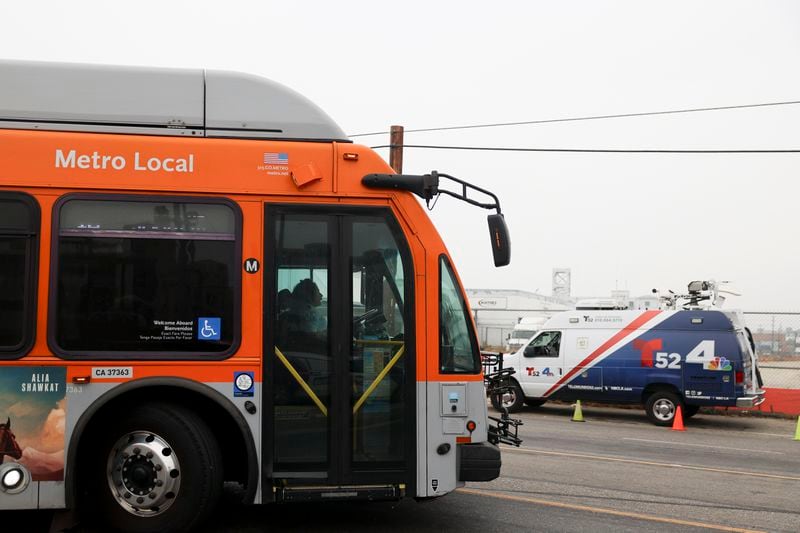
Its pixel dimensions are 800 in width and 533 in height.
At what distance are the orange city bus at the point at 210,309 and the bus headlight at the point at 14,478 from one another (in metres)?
0.01

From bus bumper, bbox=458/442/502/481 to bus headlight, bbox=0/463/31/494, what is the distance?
3.27 metres

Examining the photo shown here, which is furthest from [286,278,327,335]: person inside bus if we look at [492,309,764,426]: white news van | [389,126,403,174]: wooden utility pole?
[389,126,403,174]: wooden utility pole

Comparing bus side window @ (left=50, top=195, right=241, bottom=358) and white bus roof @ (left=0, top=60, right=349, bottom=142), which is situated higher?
white bus roof @ (left=0, top=60, right=349, bottom=142)

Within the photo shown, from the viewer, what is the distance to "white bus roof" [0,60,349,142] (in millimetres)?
6348

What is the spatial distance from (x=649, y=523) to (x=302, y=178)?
4.31 meters

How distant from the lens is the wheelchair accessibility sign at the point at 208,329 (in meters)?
6.15

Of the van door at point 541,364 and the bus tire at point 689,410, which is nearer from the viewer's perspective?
the bus tire at point 689,410

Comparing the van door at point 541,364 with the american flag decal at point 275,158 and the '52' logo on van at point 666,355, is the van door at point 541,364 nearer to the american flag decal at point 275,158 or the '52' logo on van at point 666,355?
the '52' logo on van at point 666,355

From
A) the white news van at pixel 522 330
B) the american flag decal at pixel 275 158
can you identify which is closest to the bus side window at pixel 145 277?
the american flag decal at pixel 275 158

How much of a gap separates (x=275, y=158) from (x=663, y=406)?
42.4 feet

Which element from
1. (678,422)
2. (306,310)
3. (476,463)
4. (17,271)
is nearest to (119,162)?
(17,271)

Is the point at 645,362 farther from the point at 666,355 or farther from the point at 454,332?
the point at 454,332

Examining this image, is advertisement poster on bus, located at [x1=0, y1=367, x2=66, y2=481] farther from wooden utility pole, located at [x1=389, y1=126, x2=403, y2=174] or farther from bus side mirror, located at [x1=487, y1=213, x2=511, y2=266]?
wooden utility pole, located at [x1=389, y1=126, x2=403, y2=174]

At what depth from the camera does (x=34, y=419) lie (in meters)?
5.94
